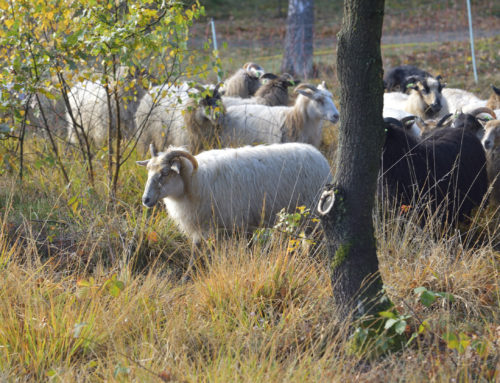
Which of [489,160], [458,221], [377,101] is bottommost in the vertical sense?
[458,221]

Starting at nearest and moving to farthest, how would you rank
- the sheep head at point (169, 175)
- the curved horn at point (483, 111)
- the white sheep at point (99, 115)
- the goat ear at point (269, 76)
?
the sheep head at point (169, 175), the curved horn at point (483, 111), the white sheep at point (99, 115), the goat ear at point (269, 76)

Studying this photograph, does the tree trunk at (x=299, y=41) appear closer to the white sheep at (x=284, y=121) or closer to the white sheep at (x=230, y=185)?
the white sheep at (x=284, y=121)

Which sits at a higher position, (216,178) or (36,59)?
(36,59)

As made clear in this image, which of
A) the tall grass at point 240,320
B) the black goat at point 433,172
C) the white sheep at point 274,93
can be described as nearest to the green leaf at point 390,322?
the tall grass at point 240,320

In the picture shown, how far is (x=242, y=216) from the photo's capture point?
18.5 feet

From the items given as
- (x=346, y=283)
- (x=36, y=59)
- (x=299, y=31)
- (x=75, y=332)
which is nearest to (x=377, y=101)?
(x=346, y=283)

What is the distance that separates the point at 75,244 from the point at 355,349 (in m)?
2.70

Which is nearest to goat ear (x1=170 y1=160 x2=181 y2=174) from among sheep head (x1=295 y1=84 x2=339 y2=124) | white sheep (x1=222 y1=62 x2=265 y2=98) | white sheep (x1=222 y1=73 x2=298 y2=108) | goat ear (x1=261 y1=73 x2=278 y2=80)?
sheep head (x1=295 y1=84 x2=339 y2=124)

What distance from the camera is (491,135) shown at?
621 cm

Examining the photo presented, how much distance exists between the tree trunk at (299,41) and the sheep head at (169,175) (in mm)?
10814

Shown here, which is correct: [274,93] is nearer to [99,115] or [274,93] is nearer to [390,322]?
[99,115]

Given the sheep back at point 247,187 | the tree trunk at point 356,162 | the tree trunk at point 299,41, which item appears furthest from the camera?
the tree trunk at point 299,41

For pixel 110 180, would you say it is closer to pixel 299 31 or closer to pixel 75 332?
pixel 75 332

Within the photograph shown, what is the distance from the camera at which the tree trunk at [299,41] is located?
633 inches
